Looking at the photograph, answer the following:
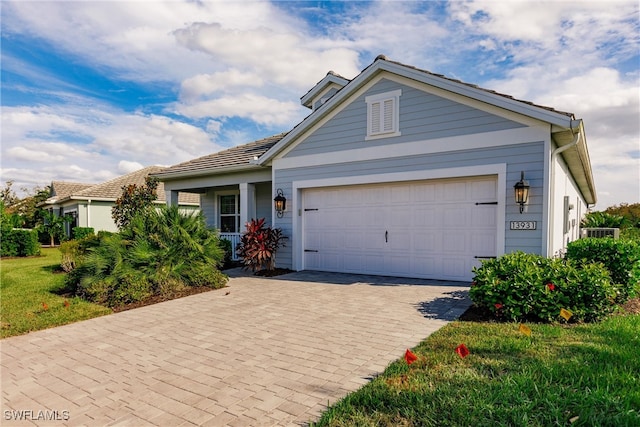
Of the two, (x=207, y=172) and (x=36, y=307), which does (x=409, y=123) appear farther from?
(x=36, y=307)

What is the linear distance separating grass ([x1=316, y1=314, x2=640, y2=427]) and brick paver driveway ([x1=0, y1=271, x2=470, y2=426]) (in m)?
0.36

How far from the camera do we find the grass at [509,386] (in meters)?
2.52

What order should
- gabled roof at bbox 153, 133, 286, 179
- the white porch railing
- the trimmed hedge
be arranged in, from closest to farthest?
gabled roof at bbox 153, 133, 286, 179
the white porch railing
the trimmed hedge

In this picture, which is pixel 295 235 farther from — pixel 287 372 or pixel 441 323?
pixel 287 372

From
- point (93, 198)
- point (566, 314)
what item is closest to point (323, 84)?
point (566, 314)

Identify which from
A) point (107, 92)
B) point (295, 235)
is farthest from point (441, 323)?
point (107, 92)

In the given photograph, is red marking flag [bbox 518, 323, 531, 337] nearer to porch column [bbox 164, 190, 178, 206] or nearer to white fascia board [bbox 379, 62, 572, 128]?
white fascia board [bbox 379, 62, 572, 128]

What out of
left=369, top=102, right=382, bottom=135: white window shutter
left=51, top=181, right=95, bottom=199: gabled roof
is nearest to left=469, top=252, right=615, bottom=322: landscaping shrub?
left=369, top=102, right=382, bottom=135: white window shutter

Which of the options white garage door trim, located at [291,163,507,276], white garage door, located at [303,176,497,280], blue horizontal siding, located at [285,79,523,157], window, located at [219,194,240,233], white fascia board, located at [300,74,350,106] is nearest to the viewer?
white garage door trim, located at [291,163,507,276]

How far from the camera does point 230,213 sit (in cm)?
1472

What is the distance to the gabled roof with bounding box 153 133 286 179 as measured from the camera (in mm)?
11812

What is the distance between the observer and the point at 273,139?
14.1 metres

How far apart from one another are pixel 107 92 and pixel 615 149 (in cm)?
2276

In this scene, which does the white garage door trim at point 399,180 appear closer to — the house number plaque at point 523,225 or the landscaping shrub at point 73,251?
the house number plaque at point 523,225
